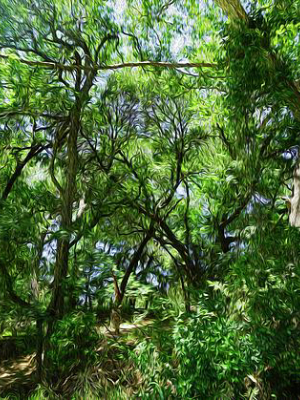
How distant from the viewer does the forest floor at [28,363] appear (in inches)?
219

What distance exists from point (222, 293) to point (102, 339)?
1.68 meters

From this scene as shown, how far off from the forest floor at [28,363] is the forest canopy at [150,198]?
28mm

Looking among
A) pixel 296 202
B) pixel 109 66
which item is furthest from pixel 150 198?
pixel 296 202

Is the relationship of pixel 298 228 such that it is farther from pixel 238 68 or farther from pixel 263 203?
pixel 238 68

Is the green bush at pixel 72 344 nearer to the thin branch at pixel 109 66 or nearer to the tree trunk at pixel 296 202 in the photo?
the tree trunk at pixel 296 202

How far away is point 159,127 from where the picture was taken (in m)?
6.80

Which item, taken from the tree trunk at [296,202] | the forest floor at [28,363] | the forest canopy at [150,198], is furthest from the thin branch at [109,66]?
the forest floor at [28,363]

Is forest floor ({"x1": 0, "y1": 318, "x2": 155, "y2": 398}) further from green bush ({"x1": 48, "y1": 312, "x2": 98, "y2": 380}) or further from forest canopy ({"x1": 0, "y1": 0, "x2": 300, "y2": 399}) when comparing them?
green bush ({"x1": 48, "y1": 312, "x2": 98, "y2": 380})

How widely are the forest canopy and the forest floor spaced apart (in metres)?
0.03

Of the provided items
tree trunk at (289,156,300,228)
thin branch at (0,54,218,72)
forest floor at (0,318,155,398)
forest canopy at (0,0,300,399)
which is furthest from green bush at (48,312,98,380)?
thin branch at (0,54,218,72)

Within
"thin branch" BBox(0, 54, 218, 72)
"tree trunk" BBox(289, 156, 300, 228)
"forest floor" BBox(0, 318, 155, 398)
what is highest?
"thin branch" BBox(0, 54, 218, 72)

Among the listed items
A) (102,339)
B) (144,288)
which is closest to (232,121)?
(144,288)

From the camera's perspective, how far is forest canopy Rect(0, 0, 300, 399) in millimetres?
4566

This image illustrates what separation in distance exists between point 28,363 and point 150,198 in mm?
2804
